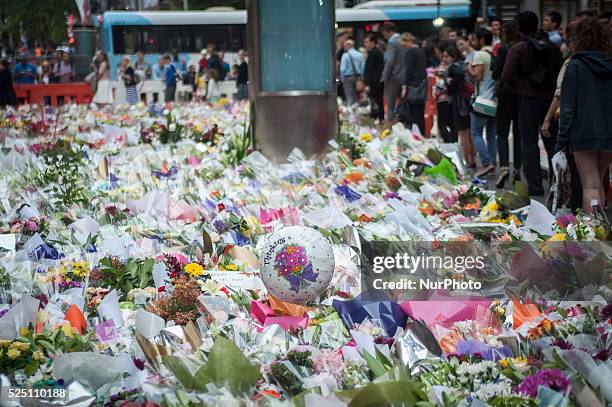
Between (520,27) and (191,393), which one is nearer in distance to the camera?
(191,393)

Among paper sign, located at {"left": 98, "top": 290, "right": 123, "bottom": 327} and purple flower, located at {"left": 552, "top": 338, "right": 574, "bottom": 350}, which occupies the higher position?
purple flower, located at {"left": 552, "top": 338, "right": 574, "bottom": 350}

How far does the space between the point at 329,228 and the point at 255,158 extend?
10.1 ft

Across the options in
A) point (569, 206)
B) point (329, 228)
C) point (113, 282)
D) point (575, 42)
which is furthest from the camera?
point (569, 206)

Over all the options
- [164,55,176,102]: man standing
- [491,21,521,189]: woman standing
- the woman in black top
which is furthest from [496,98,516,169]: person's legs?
[164,55,176,102]: man standing

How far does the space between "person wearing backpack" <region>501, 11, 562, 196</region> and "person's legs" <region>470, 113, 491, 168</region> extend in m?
1.52

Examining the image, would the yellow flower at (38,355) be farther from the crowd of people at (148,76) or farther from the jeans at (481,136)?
the crowd of people at (148,76)

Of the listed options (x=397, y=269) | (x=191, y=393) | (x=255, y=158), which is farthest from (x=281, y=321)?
(x=255, y=158)

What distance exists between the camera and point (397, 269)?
460 centimetres

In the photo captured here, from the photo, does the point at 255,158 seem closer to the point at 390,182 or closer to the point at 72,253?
the point at 390,182

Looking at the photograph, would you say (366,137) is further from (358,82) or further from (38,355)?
(38,355)

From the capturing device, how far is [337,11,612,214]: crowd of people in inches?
266

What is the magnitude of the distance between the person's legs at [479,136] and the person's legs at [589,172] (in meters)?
3.41

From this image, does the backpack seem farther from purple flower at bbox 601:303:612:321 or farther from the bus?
the bus

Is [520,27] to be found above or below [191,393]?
above
